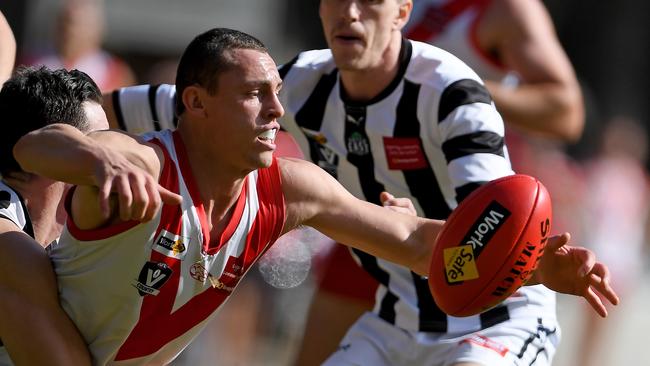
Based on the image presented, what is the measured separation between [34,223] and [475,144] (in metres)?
1.74

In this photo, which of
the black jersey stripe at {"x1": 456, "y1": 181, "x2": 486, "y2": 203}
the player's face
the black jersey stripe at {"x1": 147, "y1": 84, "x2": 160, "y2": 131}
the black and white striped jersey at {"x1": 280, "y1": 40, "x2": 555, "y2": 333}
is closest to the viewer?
the player's face

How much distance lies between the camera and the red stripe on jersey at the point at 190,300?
4426 mm

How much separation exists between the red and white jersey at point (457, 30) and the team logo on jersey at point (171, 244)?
2.91 metres

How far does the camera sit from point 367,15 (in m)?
5.68

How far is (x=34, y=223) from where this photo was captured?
4824 mm

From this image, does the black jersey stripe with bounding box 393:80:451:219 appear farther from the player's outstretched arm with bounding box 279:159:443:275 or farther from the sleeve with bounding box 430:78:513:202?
the player's outstretched arm with bounding box 279:159:443:275

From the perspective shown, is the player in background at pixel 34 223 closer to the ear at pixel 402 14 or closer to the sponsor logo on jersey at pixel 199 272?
the sponsor logo on jersey at pixel 199 272

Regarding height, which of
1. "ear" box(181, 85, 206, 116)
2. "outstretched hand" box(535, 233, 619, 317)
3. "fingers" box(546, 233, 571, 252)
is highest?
"ear" box(181, 85, 206, 116)

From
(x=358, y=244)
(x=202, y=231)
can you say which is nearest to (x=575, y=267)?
(x=358, y=244)

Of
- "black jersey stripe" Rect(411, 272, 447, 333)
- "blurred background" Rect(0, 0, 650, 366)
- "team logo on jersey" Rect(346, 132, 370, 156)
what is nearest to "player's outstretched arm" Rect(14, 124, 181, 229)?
"team logo on jersey" Rect(346, 132, 370, 156)

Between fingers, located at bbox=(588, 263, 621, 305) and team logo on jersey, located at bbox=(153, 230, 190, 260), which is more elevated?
team logo on jersey, located at bbox=(153, 230, 190, 260)

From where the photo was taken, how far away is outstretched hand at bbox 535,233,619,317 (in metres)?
4.68

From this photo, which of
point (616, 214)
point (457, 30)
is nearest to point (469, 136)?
point (457, 30)

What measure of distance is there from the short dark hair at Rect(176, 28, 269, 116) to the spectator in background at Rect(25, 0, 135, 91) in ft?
18.6
